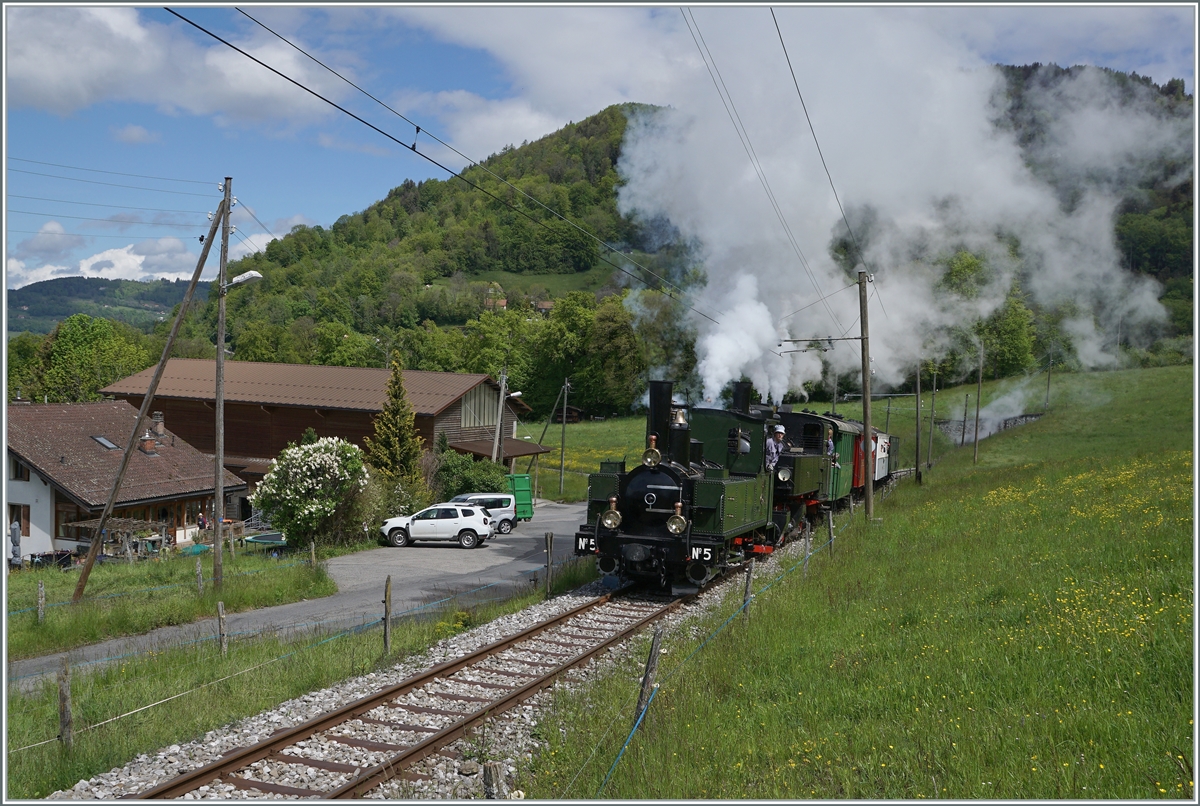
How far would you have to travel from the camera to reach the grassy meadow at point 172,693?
7180 mm

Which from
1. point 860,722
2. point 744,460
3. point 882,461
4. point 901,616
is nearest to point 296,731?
point 860,722

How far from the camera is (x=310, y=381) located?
1752 inches

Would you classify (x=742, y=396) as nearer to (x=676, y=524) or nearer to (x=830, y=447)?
(x=676, y=524)

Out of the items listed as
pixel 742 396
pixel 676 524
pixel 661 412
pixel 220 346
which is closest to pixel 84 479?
pixel 220 346

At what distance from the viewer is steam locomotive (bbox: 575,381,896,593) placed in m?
14.4

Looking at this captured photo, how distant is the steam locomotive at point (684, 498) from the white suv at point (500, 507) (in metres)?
A: 14.5

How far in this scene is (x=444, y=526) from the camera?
26906 millimetres

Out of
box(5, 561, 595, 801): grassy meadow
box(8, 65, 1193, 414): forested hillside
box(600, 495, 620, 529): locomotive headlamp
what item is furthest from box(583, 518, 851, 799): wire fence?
box(8, 65, 1193, 414): forested hillside

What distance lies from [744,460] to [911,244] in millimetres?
66370

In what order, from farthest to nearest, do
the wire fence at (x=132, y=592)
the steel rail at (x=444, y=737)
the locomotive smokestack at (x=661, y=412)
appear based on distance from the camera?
the wire fence at (x=132, y=592) < the locomotive smokestack at (x=661, y=412) < the steel rail at (x=444, y=737)

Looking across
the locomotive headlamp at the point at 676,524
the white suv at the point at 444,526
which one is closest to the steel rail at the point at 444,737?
the locomotive headlamp at the point at 676,524

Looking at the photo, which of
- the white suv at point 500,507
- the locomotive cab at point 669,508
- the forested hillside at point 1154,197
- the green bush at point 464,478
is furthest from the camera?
the forested hillside at point 1154,197

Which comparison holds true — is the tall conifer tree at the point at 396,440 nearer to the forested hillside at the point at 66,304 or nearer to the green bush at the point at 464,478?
the green bush at the point at 464,478

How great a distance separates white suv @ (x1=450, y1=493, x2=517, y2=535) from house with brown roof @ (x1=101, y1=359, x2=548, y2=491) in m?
7.72
